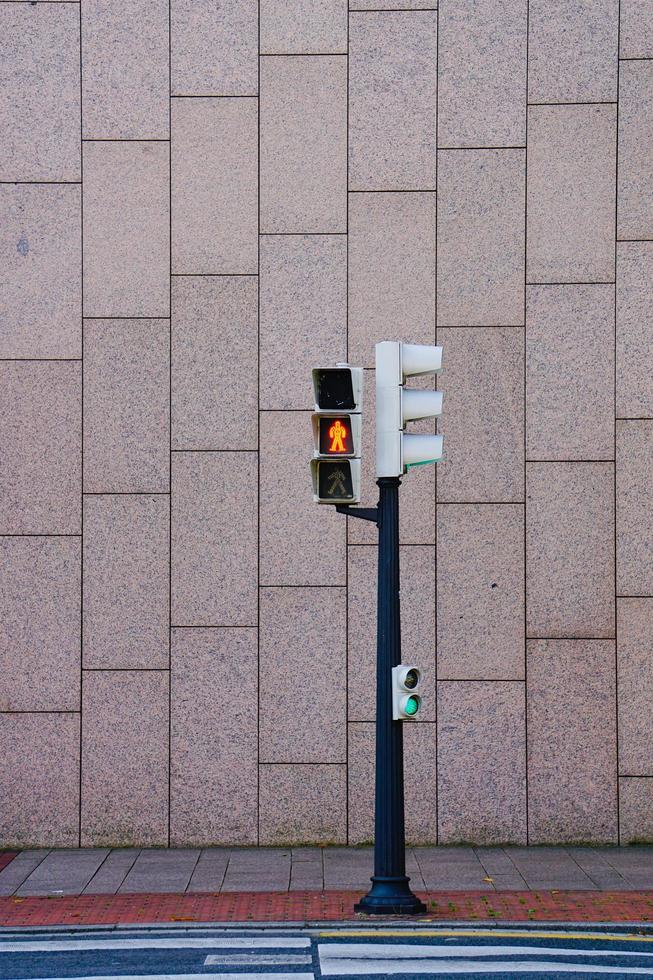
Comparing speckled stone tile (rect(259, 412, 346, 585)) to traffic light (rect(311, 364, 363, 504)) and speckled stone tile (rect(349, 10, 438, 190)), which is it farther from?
traffic light (rect(311, 364, 363, 504))

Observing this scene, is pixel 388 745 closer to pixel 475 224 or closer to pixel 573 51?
pixel 475 224

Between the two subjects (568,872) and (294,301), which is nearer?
(568,872)

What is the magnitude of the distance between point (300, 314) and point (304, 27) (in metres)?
2.84

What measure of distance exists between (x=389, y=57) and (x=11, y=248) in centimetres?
420

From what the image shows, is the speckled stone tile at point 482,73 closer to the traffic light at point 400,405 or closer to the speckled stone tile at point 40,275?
the traffic light at point 400,405

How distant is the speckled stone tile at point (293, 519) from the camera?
12.1 m

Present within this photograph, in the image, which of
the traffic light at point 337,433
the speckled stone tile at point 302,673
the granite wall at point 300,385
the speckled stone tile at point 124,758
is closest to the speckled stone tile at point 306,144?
the granite wall at point 300,385

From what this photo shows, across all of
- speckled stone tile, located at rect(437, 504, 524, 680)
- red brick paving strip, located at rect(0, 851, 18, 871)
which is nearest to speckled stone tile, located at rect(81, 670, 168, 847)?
red brick paving strip, located at rect(0, 851, 18, 871)

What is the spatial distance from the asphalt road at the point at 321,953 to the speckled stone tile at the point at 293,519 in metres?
3.90

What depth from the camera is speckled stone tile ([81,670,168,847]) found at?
11992 mm

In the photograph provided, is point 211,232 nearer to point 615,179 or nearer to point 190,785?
point 615,179

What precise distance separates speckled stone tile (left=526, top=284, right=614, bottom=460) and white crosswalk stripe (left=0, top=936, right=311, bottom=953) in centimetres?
545

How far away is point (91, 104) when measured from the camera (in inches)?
483

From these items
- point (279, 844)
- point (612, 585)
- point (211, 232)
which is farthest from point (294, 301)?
point (279, 844)
